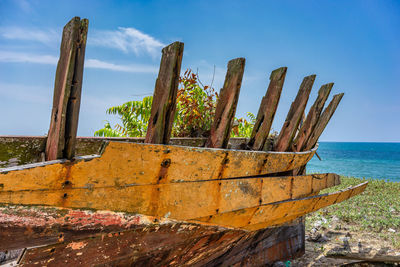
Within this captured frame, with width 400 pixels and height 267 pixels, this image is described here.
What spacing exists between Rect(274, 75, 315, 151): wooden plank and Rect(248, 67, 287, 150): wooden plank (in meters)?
0.46

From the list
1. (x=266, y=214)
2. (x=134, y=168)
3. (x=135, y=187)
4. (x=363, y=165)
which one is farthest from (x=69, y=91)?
(x=363, y=165)

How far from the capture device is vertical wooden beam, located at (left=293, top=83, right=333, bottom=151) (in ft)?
11.1

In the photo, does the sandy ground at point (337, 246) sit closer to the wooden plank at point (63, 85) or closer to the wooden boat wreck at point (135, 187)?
the wooden boat wreck at point (135, 187)

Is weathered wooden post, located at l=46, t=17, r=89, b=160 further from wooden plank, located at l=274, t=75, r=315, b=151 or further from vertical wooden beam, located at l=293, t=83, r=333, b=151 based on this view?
vertical wooden beam, located at l=293, t=83, r=333, b=151

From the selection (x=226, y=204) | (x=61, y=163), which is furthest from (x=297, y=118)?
(x=61, y=163)

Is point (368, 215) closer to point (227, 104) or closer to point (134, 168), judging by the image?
point (227, 104)

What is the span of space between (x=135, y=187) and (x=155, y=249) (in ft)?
2.37

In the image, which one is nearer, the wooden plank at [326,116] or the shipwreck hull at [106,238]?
the shipwreck hull at [106,238]

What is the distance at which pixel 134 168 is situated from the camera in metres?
1.77

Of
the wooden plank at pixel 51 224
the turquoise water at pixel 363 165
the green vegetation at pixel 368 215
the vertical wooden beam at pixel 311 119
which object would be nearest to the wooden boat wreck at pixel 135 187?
the wooden plank at pixel 51 224

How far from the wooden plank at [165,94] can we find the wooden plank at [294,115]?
1.61 meters

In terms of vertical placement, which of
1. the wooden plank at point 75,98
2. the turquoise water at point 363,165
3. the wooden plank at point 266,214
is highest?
the wooden plank at point 75,98

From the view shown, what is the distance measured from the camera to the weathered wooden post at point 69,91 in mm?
1625

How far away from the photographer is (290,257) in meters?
4.52
